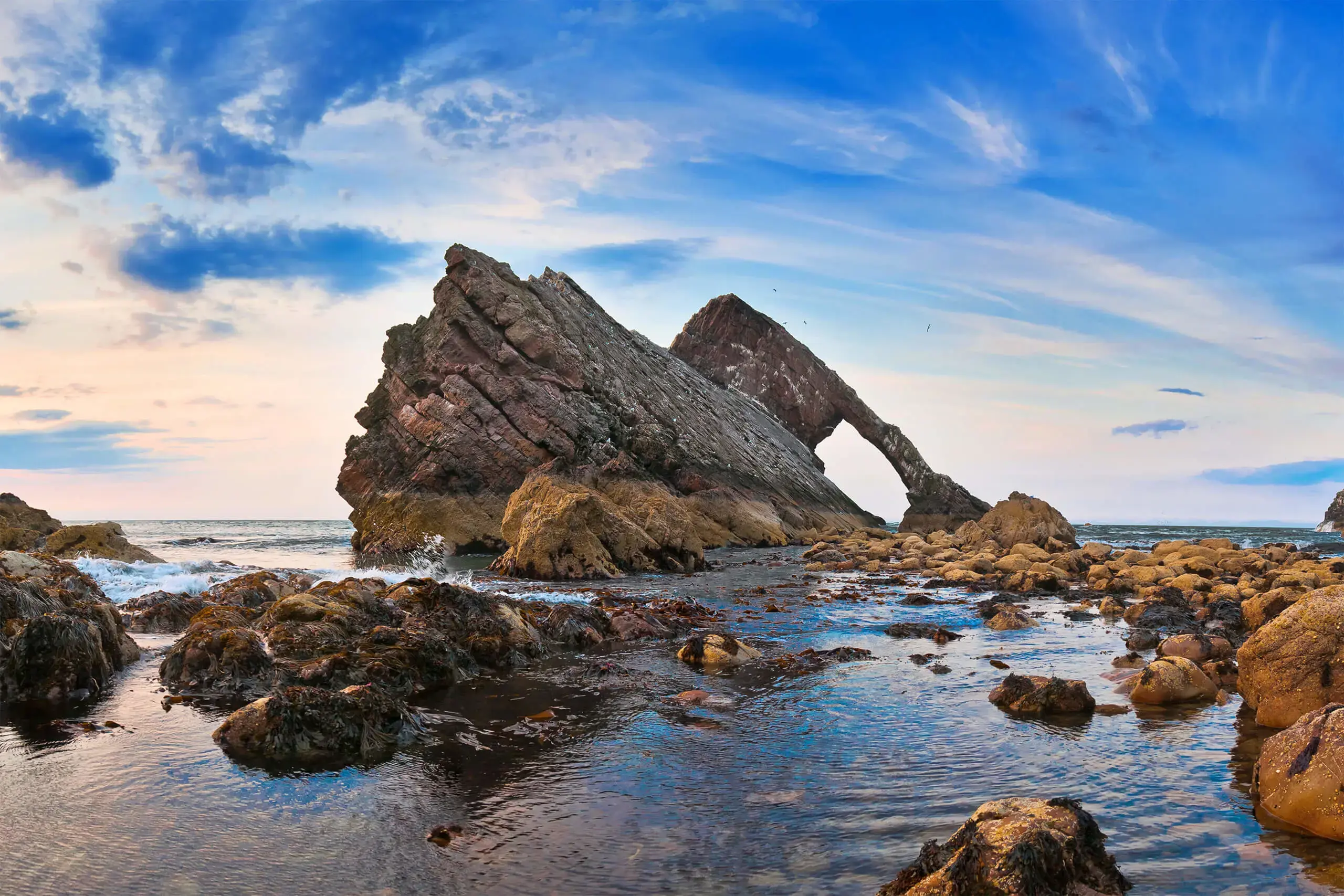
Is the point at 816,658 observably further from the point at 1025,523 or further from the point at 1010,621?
the point at 1025,523

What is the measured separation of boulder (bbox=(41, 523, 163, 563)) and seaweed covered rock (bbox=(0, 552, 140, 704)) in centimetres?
1754

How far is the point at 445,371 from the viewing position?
180 ft

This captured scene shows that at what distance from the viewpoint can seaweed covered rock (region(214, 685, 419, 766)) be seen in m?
8.43

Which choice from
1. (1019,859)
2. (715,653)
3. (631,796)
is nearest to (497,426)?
(715,653)

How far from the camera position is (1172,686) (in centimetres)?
1121

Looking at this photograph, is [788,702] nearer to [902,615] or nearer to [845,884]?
[845,884]

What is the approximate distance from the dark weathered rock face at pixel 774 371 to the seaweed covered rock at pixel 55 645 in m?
83.2

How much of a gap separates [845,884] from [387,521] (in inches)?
1900

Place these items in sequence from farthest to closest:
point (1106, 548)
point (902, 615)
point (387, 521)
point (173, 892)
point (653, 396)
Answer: point (653, 396)
point (387, 521)
point (1106, 548)
point (902, 615)
point (173, 892)

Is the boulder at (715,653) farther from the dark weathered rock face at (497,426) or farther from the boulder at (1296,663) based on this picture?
the dark weathered rock face at (497,426)

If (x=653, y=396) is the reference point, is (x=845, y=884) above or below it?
below

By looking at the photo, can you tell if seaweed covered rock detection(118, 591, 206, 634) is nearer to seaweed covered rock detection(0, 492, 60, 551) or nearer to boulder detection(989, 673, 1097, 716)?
boulder detection(989, 673, 1097, 716)

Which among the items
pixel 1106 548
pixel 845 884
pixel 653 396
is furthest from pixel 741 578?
pixel 653 396

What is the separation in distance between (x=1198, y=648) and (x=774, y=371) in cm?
8250
